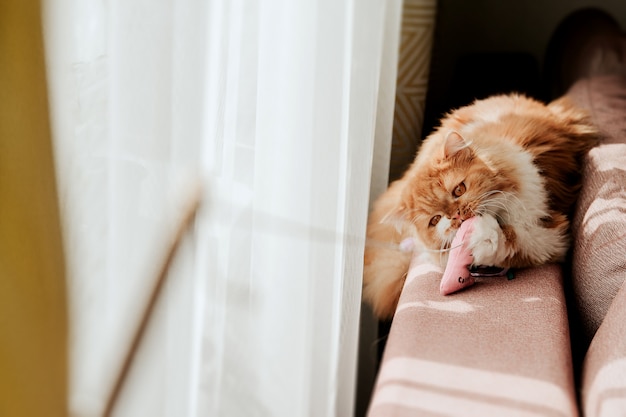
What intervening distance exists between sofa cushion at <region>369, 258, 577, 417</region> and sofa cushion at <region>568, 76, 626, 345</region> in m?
0.05

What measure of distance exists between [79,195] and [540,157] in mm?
874

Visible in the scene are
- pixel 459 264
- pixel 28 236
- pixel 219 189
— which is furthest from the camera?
pixel 459 264

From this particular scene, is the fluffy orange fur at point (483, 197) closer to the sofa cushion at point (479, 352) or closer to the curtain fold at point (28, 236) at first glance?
the sofa cushion at point (479, 352)

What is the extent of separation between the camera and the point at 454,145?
1.07 m

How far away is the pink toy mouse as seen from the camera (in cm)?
101

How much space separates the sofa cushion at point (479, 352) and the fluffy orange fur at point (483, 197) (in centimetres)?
7

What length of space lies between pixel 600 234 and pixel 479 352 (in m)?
0.35

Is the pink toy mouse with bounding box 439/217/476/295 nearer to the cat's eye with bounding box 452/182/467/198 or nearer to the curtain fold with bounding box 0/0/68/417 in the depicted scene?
the cat's eye with bounding box 452/182/467/198

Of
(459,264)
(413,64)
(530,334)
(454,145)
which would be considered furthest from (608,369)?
(413,64)

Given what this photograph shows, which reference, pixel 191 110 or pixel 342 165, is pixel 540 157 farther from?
pixel 191 110

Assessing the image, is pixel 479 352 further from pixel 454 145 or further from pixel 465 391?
pixel 454 145

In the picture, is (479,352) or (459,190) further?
(459,190)

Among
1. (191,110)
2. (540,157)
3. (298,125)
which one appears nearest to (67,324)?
(191,110)

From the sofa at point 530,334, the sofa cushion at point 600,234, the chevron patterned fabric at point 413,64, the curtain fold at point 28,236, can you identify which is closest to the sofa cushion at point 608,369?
the sofa at point 530,334
